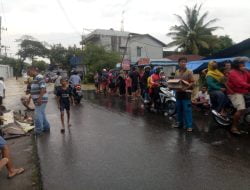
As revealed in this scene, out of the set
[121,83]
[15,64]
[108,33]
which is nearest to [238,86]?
[121,83]

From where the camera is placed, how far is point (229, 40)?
170 feet

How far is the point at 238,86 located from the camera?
786cm

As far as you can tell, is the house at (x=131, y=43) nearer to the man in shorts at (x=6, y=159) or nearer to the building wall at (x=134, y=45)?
the building wall at (x=134, y=45)

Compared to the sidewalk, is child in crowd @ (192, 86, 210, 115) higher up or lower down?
higher up

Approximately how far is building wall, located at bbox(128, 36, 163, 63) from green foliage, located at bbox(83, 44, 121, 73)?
926cm

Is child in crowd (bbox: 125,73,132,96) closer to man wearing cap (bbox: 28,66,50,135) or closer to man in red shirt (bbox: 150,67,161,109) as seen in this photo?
man in red shirt (bbox: 150,67,161,109)

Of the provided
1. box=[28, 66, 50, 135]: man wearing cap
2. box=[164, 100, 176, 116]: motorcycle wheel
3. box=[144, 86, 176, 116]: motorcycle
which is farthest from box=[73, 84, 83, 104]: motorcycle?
box=[28, 66, 50, 135]: man wearing cap

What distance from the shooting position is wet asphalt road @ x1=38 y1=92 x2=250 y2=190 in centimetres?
507

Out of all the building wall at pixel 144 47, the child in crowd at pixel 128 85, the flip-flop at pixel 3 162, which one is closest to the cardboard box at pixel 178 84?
the flip-flop at pixel 3 162

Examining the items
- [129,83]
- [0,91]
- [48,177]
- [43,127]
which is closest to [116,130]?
[43,127]

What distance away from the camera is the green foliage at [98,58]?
115 ft

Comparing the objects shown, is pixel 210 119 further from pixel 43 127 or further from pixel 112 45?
pixel 112 45

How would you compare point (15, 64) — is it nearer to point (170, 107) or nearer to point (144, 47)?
point (144, 47)

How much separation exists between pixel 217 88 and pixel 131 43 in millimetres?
37632
